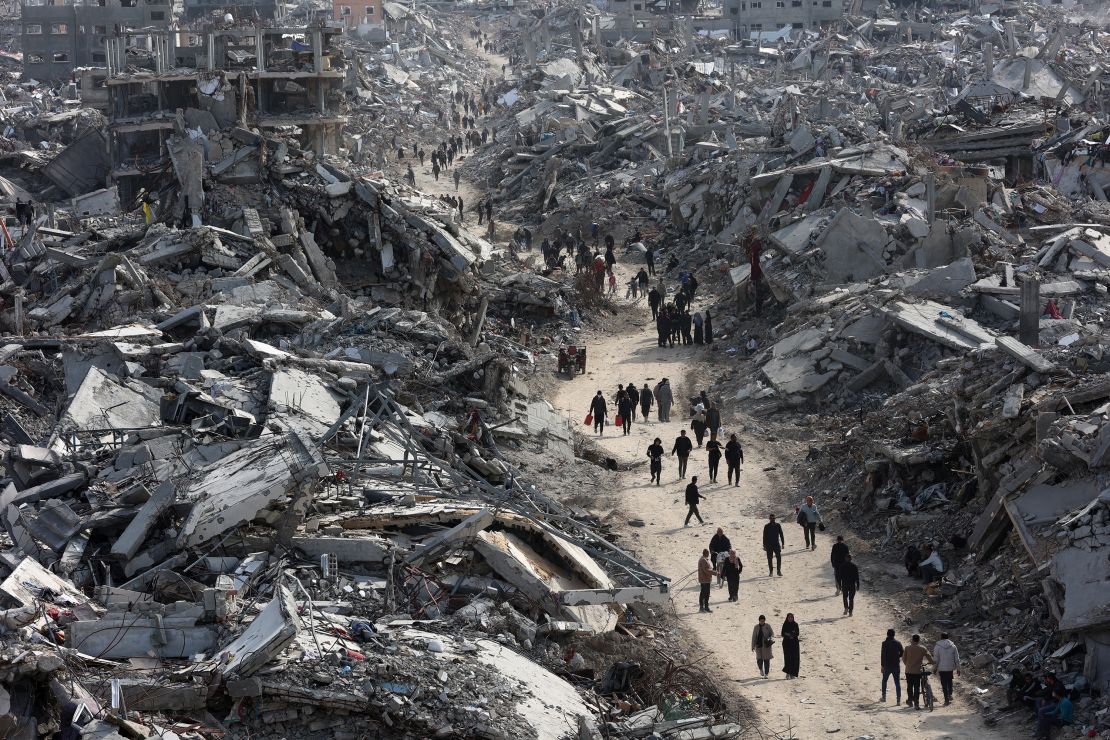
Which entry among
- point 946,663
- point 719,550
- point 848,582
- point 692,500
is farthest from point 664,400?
point 946,663

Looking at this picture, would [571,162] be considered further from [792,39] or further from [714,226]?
[792,39]

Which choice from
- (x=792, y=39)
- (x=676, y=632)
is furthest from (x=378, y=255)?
(x=792, y=39)

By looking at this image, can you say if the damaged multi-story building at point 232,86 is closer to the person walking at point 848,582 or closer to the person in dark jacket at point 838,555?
the person in dark jacket at point 838,555

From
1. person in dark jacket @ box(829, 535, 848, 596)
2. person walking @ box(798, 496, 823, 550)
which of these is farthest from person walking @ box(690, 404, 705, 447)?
person in dark jacket @ box(829, 535, 848, 596)

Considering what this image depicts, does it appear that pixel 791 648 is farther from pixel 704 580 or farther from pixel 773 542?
pixel 773 542

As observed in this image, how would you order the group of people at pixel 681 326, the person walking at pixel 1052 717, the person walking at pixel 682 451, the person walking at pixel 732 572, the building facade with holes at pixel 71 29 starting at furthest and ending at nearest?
the building facade with holes at pixel 71 29 < the group of people at pixel 681 326 < the person walking at pixel 682 451 < the person walking at pixel 732 572 < the person walking at pixel 1052 717

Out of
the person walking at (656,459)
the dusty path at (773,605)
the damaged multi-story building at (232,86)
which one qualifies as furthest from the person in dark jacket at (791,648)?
the damaged multi-story building at (232,86)
